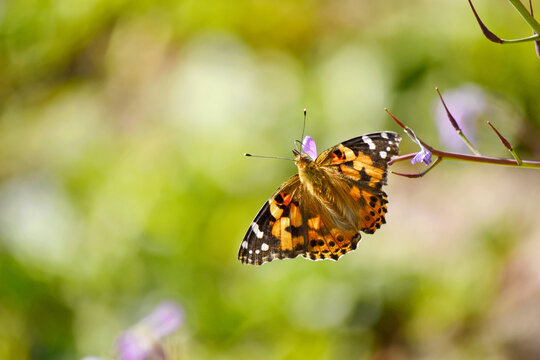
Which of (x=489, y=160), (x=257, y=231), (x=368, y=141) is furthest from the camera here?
(x=257, y=231)

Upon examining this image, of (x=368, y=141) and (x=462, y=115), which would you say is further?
(x=462, y=115)

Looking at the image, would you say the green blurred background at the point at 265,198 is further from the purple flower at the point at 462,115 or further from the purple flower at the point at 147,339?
the purple flower at the point at 147,339

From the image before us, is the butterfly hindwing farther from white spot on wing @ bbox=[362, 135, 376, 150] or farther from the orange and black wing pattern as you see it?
white spot on wing @ bbox=[362, 135, 376, 150]

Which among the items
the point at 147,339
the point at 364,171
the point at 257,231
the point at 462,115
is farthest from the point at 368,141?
the point at 462,115

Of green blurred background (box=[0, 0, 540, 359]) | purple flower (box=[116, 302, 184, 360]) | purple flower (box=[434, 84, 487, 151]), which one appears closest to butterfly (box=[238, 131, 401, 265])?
purple flower (box=[116, 302, 184, 360])

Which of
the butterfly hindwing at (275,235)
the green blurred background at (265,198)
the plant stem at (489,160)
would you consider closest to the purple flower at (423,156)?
the plant stem at (489,160)

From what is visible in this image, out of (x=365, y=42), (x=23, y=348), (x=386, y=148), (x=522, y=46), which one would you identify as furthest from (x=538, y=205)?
(x=23, y=348)

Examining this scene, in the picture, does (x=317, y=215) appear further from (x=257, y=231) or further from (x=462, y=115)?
(x=462, y=115)
